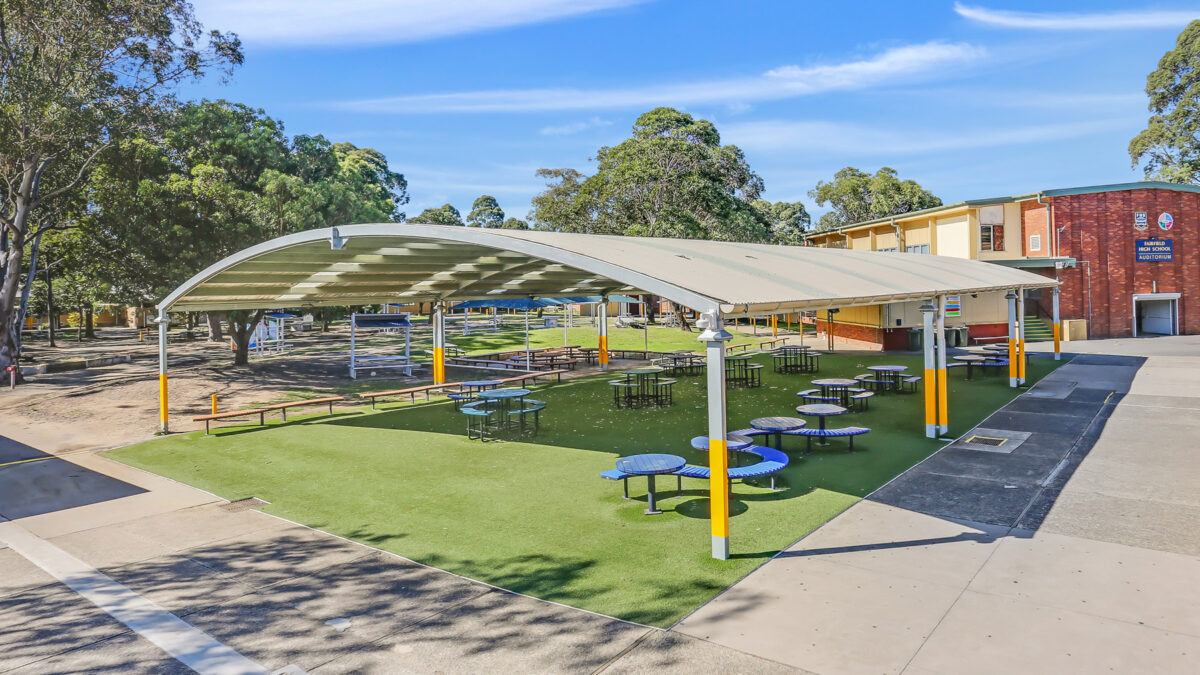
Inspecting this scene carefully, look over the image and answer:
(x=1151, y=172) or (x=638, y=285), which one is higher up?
(x=1151, y=172)

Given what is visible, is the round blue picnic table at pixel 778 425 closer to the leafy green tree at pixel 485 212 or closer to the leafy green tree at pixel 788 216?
the leafy green tree at pixel 788 216

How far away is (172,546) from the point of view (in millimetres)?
7898

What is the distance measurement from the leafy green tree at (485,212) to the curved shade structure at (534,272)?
7262cm

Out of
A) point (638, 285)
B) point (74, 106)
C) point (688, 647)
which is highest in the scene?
point (74, 106)

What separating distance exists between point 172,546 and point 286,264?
7.18m

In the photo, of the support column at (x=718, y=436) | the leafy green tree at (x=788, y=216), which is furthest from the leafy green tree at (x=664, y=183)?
the leafy green tree at (x=788, y=216)

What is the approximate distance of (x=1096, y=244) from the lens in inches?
1283

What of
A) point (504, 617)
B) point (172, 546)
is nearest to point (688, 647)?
point (504, 617)

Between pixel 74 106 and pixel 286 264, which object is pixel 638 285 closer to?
pixel 286 264

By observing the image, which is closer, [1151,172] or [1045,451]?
[1045,451]

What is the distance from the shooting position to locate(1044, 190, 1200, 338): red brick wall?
Answer: 32500 mm

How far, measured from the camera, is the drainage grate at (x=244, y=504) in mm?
9375

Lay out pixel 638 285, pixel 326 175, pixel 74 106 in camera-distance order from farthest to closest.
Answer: pixel 326 175, pixel 74 106, pixel 638 285

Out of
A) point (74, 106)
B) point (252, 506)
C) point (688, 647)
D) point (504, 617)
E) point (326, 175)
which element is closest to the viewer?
point (688, 647)
